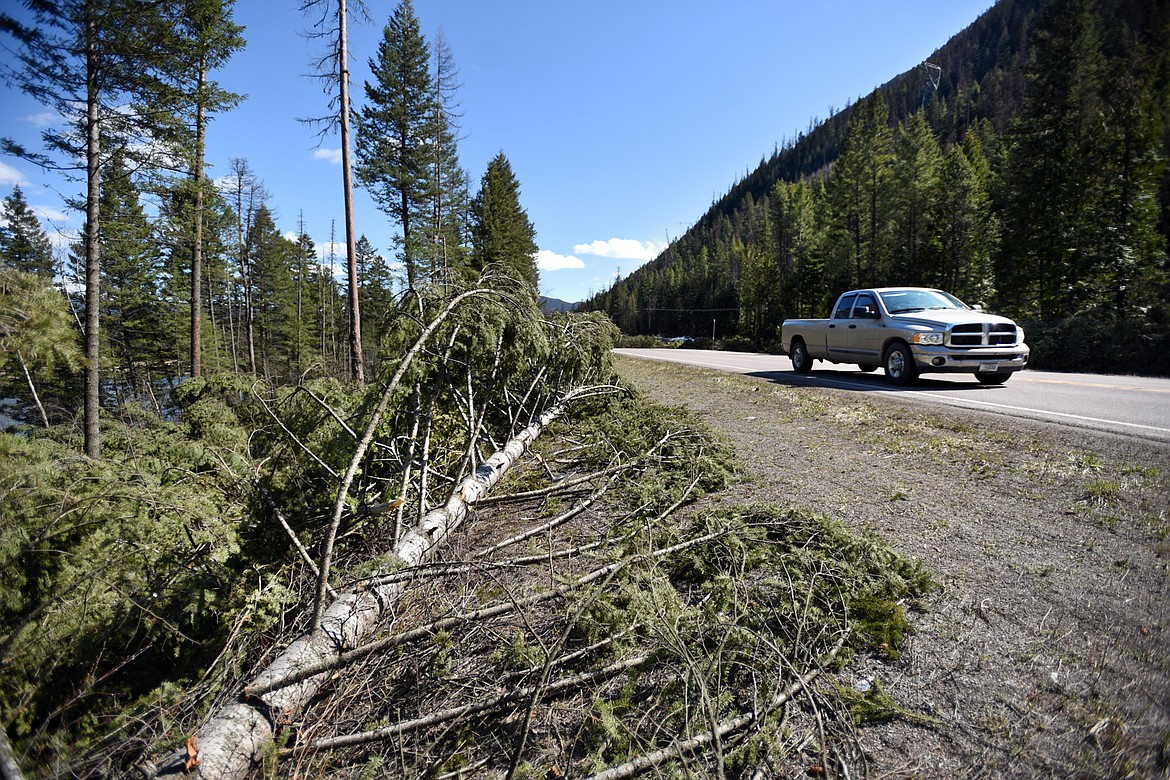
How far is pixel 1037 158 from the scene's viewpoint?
2159 centimetres

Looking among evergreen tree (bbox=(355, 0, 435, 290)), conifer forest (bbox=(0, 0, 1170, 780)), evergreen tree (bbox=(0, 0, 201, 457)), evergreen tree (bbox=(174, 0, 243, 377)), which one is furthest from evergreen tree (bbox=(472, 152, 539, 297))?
conifer forest (bbox=(0, 0, 1170, 780))

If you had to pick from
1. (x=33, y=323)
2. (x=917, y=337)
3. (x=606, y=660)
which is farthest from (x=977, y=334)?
(x=33, y=323)

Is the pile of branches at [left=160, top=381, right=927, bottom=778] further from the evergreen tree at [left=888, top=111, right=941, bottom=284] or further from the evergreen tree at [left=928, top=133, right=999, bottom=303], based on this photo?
the evergreen tree at [left=888, top=111, right=941, bottom=284]

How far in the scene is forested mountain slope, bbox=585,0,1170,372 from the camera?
56.7 feet

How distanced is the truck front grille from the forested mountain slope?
28.2 ft

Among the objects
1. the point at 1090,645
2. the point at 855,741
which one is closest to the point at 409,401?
the point at 855,741

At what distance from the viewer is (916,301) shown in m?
9.32

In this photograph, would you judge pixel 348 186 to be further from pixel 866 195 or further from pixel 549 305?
pixel 866 195

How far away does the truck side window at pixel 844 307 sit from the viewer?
34.0 feet

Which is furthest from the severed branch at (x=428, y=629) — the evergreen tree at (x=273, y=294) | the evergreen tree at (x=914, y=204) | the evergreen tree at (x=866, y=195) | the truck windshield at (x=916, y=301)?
the evergreen tree at (x=273, y=294)

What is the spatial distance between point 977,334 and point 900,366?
120cm

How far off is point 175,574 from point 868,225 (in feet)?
131

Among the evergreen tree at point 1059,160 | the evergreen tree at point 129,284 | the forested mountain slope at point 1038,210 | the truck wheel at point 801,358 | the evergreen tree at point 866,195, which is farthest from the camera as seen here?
the evergreen tree at point 866,195

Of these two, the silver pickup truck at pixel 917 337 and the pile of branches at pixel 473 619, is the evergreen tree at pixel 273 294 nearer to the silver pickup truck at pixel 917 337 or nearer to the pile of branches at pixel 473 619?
the silver pickup truck at pixel 917 337
